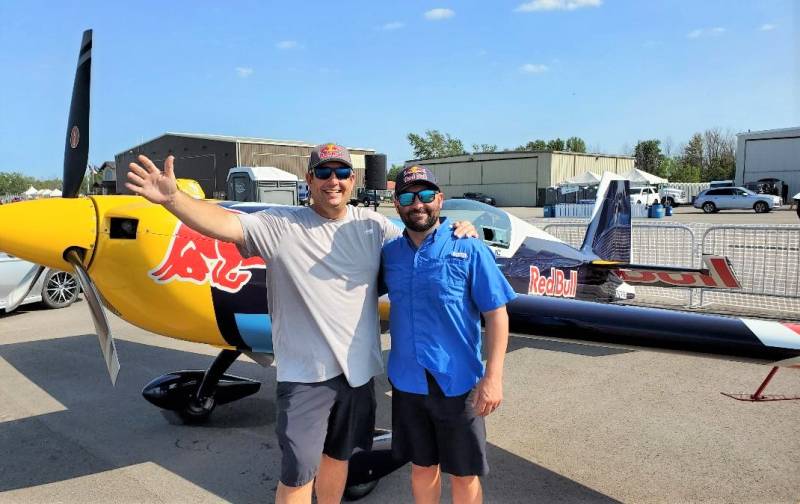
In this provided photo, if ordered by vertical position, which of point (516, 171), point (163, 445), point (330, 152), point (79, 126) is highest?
point (516, 171)

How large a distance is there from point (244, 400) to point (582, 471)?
2807 mm

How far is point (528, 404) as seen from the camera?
4539mm

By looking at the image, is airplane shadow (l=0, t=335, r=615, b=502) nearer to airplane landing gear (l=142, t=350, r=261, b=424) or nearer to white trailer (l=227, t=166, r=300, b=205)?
airplane landing gear (l=142, t=350, r=261, b=424)

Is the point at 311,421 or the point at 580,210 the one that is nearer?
the point at 311,421

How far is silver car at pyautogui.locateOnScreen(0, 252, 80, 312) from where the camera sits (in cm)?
783

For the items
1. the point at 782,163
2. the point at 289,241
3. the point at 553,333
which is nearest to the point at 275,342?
the point at 289,241

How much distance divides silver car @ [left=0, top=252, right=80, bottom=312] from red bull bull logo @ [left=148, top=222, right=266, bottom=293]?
5.98 meters

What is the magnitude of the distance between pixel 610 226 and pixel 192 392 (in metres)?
5.42

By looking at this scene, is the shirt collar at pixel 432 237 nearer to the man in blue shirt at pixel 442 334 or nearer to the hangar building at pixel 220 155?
the man in blue shirt at pixel 442 334

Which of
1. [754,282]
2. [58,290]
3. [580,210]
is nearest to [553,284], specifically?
[754,282]

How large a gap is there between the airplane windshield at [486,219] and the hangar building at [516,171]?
42.7 meters

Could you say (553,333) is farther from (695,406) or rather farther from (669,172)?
(669,172)

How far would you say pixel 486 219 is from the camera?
4.67m

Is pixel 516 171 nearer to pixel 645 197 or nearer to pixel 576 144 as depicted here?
pixel 645 197
